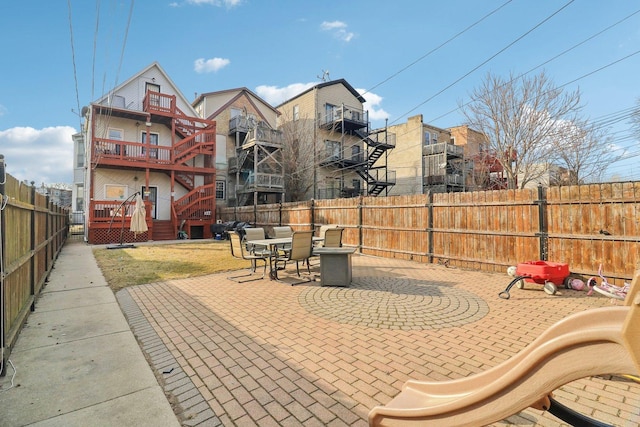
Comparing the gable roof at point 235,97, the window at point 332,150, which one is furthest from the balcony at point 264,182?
the gable roof at point 235,97

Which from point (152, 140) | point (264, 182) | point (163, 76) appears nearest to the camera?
point (152, 140)

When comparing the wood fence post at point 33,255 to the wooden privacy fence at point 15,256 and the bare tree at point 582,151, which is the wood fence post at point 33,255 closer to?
the wooden privacy fence at point 15,256

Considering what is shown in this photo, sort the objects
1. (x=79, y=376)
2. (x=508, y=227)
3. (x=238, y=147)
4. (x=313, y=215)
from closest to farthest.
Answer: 1. (x=79, y=376)
2. (x=508, y=227)
3. (x=313, y=215)
4. (x=238, y=147)

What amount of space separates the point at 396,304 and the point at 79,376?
14.4 ft

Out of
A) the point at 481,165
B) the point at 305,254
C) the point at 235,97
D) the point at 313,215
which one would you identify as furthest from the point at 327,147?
the point at 305,254

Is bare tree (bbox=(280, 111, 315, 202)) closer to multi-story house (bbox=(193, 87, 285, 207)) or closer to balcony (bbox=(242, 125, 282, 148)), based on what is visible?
multi-story house (bbox=(193, 87, 285, 207))

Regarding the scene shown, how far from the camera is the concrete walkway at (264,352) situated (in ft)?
7.86

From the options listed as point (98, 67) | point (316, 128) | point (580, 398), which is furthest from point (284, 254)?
point (316, 128)

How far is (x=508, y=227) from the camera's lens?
760 centimetres

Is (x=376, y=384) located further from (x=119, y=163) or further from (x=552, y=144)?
(x=119, y=163)

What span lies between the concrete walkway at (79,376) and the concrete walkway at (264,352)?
14mm

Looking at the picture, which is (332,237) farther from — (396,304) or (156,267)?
(156,267)

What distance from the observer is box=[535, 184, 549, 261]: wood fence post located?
271 inches

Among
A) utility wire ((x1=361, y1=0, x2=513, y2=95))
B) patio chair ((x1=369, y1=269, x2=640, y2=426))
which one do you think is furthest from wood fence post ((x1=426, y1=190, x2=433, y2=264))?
patio chair ((x1=369, y1=269, x2=640, y2=426))
